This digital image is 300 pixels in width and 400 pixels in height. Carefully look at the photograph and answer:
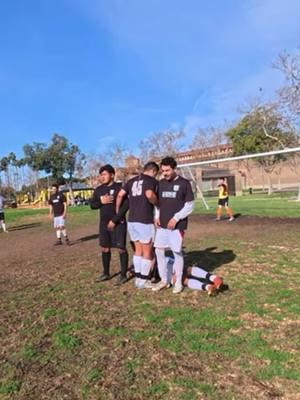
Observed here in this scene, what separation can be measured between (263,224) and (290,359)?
1156 cm

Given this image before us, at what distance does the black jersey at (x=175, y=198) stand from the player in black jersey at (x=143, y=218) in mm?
221

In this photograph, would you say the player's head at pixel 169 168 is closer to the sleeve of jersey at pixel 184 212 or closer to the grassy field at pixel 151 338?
the sleeve of jersey at pixel 184 212

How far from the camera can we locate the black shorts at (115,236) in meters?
6.84

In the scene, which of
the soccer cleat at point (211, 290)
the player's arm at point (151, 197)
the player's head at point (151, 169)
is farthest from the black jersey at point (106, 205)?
the soccer cleat at point (211, 290)

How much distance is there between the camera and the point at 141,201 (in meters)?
6.26

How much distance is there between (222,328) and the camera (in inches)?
178

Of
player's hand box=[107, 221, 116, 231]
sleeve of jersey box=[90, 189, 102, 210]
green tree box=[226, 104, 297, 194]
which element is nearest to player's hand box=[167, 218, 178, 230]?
player's hand box=[107, 221, 116, 231]

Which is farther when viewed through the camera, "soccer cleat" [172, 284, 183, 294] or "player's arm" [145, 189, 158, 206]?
"player's arm" [145, 189, 158, 206]

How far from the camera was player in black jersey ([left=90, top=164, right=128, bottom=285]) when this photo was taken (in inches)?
269

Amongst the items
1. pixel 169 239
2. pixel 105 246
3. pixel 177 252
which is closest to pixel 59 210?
pixel 105 246

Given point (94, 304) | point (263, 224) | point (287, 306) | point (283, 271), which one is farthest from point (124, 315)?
point (263, 224)

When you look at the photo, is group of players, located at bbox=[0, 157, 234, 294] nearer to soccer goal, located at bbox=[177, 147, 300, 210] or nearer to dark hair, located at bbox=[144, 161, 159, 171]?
dark hair, located at bbox=[144, 161, 159, 171]

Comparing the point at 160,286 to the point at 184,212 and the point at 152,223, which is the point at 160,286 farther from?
the point at 184,212

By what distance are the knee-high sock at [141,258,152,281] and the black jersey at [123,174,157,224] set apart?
0.56 metres
